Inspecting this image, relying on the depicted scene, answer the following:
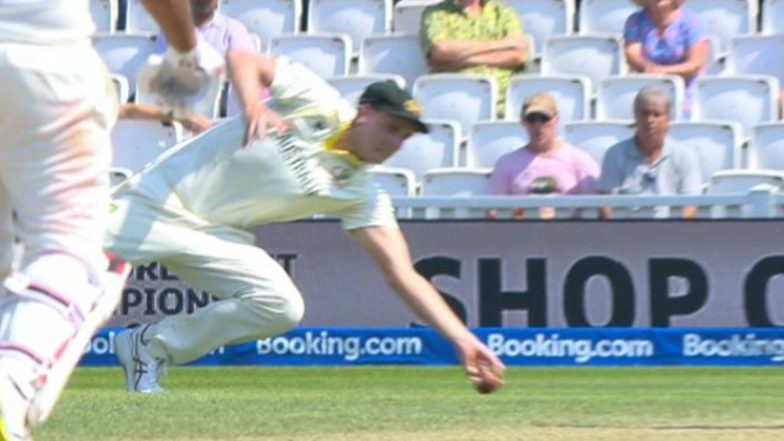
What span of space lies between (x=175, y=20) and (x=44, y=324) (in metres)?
0.80

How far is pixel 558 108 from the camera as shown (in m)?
12.0

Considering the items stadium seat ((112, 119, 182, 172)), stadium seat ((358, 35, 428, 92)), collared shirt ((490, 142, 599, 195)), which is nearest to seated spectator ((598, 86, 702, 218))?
collared shirt ((490, 142, 599, 195))

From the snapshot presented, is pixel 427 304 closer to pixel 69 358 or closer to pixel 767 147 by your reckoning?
pixel 69 358

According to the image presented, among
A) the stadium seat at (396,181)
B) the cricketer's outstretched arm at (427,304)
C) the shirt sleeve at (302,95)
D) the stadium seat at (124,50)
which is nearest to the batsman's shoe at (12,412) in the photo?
the cricketer's outstretched arm at (427,304)

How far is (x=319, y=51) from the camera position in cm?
1288

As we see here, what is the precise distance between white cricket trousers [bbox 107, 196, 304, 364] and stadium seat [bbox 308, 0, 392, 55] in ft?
17.5

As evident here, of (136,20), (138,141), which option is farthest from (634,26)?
(136,20)

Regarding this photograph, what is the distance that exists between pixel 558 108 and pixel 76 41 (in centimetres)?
782

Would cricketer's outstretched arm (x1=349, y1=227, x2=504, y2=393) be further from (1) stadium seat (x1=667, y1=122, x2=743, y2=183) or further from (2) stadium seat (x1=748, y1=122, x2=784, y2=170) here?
(2) stadium seat (x1=748, y1=122, x2=784, y2=170)

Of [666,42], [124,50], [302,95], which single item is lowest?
[124,50]

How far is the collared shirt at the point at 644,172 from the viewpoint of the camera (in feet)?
36.7

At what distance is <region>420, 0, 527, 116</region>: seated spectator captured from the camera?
40.7ft

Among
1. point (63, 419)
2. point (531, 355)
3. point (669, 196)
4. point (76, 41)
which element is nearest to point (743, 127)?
point (669, 196)

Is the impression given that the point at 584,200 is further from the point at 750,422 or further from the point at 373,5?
the point at 750,422
